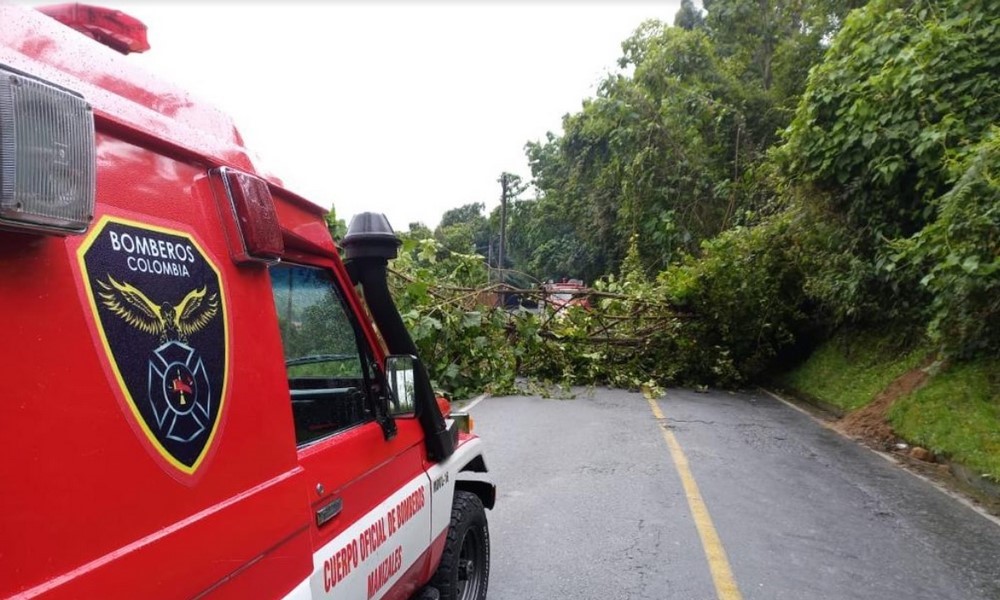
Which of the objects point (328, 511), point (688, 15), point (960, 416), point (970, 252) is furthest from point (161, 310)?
point (688, 15)

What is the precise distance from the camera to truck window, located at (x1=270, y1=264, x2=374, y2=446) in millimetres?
2213

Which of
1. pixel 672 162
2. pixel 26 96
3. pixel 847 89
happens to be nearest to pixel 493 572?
pixel 26 96

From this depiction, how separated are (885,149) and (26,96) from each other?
1121 cm

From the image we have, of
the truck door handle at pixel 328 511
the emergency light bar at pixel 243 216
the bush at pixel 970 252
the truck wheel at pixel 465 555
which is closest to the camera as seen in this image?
the emergency light bar at pixel 243 216

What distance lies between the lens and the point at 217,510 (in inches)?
61.7

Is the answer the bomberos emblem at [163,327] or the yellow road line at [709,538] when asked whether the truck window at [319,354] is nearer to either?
the bomberos emblem at [163,327]

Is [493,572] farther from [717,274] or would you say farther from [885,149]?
[717,274]

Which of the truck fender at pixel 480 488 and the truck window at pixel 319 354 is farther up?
the truck window at pixel 319 354

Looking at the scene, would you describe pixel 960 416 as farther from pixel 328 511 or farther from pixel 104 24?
pixel 104 24

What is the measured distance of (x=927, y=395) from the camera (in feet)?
29.0

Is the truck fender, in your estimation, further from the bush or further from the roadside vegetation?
the bush

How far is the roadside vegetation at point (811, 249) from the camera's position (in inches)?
323

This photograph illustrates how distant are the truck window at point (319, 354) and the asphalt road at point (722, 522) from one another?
6.88ft

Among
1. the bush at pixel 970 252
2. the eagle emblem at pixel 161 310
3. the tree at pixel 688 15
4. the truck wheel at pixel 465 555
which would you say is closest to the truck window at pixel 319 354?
the eagle emblem at pixel 161 310
